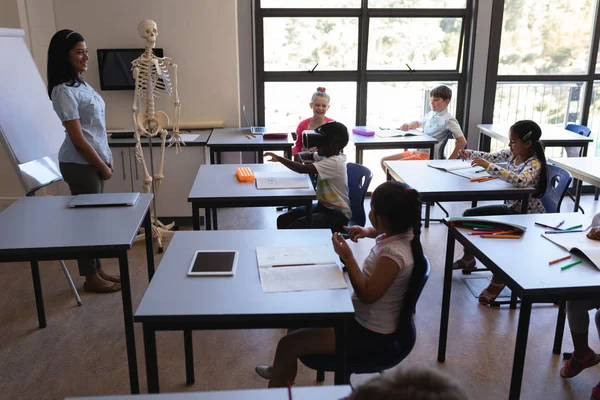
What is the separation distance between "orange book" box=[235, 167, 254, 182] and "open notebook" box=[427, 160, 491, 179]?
1292mm

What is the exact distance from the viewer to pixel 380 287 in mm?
1942

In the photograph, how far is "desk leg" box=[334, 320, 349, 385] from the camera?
1780mm

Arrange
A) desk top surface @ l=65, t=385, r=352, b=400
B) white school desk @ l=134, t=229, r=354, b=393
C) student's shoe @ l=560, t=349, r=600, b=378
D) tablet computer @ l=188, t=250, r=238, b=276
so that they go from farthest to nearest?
student's shoe @ l=560, t=349, r=600, b=378 → tablet computer @ l=188, t=250, r=238, b=276 → white school desk @ l=134, t=229, r=354, b=393 → desk top surface @ l=65, t=385, r=352, b=400

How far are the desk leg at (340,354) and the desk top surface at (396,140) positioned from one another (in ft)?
10.2

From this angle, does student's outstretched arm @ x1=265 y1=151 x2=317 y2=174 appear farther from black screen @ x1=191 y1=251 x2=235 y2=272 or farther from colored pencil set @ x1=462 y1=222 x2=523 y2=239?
black screen @ x1=191 y1=251 x2=235 y2=272

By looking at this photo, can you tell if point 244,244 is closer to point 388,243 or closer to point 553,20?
point 388,243

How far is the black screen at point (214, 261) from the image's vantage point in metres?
2.04

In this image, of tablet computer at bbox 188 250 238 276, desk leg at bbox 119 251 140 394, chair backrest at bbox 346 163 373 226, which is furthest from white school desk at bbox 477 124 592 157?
desk leg at bbox 119 251 140 394

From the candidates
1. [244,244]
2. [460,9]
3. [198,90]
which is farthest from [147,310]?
[460,9]

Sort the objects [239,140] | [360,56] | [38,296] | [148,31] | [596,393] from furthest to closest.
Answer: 1. [360,56]
2. [239,140]
3. [148,31]
4. [38,296]
5. [596,393]

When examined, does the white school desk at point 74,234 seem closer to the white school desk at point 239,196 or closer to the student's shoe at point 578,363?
the white school desk at point 239,196

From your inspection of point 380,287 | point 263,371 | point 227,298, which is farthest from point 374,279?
point 263,371

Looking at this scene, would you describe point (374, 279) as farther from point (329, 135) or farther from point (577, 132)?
point (577, 132)

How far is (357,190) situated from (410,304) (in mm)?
1489
